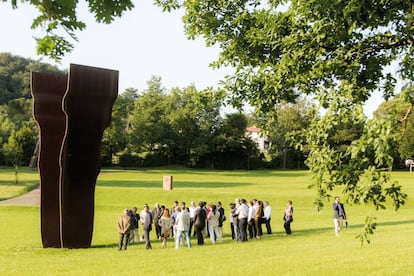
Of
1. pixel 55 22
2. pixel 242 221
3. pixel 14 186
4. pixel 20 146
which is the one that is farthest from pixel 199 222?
pixel 20 146

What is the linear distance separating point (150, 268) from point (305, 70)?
6.09 metres

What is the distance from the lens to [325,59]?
25.7 ft

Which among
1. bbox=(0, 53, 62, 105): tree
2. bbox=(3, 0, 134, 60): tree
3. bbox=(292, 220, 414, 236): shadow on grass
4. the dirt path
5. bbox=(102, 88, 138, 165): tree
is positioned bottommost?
bbox=(292, 220, 414, 236): shadow on grass

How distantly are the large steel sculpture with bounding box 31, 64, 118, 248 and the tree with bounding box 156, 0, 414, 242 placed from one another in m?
6.57

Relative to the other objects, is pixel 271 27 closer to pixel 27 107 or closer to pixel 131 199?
pixel 131 199

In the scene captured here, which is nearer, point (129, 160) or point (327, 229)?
point (327, 229)

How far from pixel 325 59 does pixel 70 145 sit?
1032 centimetres

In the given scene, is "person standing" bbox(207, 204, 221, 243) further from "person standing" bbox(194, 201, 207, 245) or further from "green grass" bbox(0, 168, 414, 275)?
"green grass" bbox(0, 168, 414, 275)

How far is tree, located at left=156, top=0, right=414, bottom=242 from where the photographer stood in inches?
247

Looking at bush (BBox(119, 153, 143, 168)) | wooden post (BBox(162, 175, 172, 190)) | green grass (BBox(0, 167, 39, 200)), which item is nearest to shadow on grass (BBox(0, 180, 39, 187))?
green grass (BBox(0, 167, 39, 200))

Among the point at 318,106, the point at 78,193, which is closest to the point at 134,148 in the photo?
the point at 78,193

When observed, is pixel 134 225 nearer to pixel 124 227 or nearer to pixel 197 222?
pixel 124 227

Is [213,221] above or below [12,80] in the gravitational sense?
below

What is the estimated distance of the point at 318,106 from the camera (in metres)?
7.35
